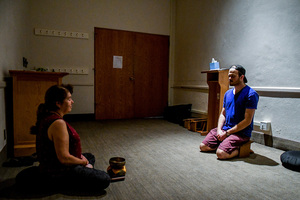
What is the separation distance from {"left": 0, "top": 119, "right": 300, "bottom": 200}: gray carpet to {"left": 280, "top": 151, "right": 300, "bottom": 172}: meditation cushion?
56 mm

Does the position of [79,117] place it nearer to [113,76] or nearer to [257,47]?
[113,76]

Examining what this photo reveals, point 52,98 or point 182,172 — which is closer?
point 52,98

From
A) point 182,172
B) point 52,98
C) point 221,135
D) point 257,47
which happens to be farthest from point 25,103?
point 257,47

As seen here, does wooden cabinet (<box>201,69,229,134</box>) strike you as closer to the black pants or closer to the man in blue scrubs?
the man in blue scrubs

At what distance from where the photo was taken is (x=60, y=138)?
1.42 m

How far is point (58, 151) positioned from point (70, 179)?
0.85ft

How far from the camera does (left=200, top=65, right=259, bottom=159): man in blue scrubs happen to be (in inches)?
94.0

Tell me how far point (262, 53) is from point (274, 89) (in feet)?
1.91

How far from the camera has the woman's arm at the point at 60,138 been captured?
1417 millimetres

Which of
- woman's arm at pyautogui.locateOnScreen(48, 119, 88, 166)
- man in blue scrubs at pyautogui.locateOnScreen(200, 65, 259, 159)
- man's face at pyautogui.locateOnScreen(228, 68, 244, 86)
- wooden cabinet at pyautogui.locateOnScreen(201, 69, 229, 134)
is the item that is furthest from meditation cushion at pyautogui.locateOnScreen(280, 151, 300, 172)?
woman's arm at pyautogui.locateOnScreen(48, 119, 88, 166)

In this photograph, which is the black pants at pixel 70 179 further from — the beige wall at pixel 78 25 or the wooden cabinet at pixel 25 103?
the beige wall at pixel 78 25

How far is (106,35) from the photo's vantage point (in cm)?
481

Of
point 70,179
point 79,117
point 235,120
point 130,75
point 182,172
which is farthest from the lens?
point 130,75

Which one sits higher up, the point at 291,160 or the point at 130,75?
the point at 130,75
